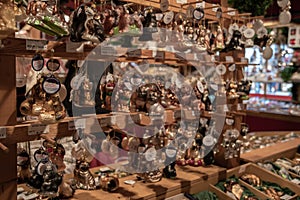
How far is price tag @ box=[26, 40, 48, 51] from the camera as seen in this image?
1350 millimetres

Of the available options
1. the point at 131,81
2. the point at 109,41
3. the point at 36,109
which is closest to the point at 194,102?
the point at 131,81

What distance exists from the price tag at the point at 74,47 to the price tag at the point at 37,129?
337 millimetres

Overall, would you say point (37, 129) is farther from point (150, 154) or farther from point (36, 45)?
point (150, 154)

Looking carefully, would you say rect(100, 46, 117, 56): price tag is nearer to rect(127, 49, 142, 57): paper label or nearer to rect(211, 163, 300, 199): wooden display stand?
rect(127, 49, 142, 57): paper label

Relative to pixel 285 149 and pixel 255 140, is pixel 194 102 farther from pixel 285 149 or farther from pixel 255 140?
pixel 255 140

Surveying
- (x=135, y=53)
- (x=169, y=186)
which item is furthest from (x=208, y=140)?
(x=135, y=53)

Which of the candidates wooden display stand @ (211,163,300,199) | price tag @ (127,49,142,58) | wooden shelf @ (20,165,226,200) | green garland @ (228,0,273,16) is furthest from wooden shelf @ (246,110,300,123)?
price tag @ (127,49,142,58)

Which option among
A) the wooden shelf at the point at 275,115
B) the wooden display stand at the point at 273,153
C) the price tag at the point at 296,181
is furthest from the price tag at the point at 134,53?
the wooden shelf at the point at 275,115

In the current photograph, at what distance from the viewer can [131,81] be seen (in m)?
1.79

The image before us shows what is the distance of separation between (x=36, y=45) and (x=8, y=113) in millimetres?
289

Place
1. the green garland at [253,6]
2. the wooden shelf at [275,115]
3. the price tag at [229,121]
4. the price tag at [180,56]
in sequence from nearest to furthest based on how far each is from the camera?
the price tag at [180,56] < the price tag at [229,121] < the green garland at [253,6] < the wooden shelf at [275,115]

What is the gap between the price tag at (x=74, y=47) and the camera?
4.85 ft

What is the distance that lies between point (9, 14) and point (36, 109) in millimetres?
390

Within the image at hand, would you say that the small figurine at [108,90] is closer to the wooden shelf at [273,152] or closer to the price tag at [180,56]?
the price tag at [180,56]
